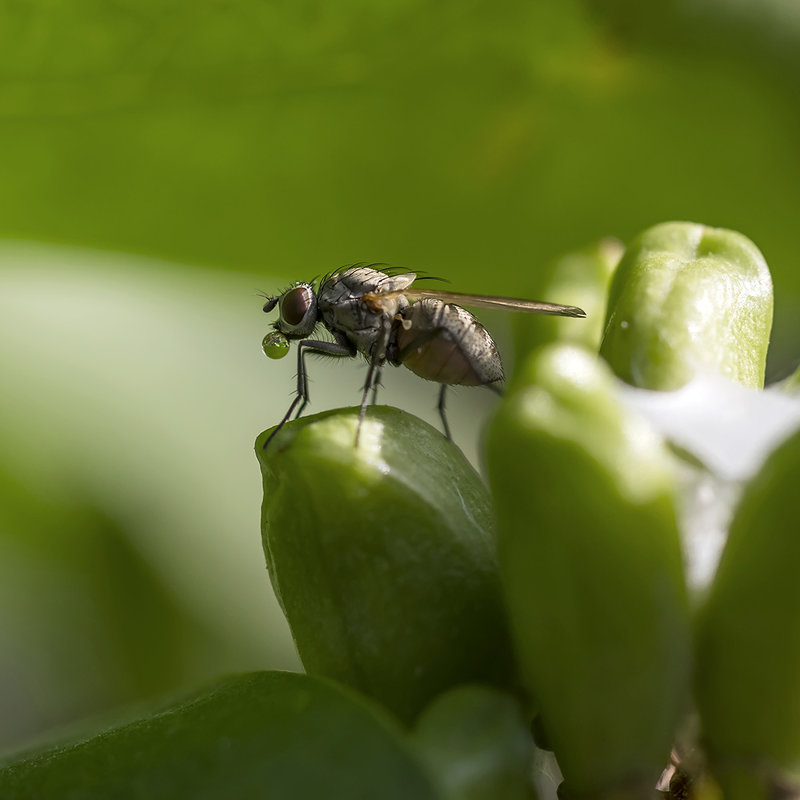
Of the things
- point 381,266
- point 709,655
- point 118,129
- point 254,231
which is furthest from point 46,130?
point 709,655

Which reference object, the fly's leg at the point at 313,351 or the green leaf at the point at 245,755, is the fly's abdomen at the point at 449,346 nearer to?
the fly's leg at the point at 313,351

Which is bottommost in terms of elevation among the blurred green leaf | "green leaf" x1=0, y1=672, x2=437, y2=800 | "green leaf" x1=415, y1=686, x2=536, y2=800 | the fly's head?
the blurred green leaf

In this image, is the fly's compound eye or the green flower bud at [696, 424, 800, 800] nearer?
the green flower bud at [696, 424, 800, 800]

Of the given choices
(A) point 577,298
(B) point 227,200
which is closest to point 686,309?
(A) point 577,298

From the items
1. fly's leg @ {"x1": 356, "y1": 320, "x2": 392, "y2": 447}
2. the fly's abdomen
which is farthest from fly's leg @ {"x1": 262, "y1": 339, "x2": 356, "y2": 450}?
the fly's abdomen

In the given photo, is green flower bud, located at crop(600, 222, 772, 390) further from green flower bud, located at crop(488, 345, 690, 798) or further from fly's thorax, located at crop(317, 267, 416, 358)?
fly's thorax, located at crop(317, 267, 416, 358)

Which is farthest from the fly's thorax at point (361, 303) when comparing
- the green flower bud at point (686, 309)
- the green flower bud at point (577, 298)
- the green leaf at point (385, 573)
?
the green leaf at point (385, 573)
